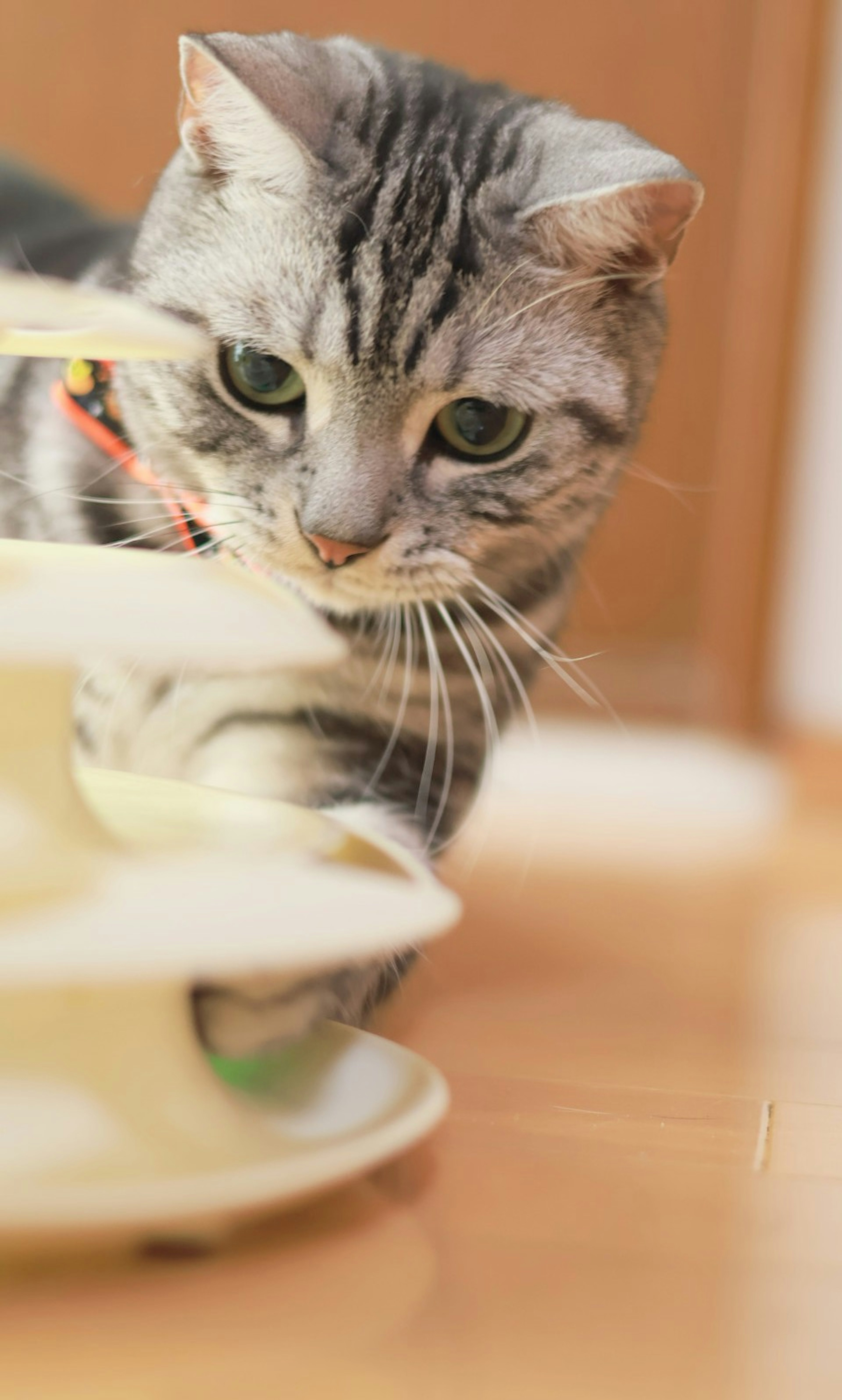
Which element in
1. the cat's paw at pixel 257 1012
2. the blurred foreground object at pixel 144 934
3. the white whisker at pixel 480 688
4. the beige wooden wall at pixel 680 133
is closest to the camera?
the blurred foreground object at pixel 144 934

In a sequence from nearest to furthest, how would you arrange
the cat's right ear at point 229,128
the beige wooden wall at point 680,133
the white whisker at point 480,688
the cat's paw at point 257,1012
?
the cat's paw at point 257,1012, the cat's right ear at point 229,128, the white whisker at point 480,688, the beige wooden wall at point 680,133

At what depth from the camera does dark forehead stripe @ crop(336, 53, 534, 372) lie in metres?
0.92

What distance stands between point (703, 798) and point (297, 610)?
5.64 ft

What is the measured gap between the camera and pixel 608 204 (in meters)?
0.91

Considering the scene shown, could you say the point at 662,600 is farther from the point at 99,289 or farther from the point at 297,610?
the point at 297,610

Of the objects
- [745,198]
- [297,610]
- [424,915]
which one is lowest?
[424,915]

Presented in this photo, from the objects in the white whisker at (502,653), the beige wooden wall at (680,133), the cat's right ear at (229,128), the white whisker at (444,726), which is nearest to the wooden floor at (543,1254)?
the white whisker at (444,726)

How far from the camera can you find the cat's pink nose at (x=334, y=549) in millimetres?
917

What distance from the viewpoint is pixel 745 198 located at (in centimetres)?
269

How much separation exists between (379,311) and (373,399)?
6 centimetres

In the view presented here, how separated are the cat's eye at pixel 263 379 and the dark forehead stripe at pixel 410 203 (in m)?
0.05

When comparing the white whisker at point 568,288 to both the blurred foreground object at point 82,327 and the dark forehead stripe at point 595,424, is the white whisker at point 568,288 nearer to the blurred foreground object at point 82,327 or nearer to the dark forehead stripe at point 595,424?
the dark forehead stripe at point 595,424

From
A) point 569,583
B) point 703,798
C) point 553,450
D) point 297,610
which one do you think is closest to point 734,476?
point 703,798

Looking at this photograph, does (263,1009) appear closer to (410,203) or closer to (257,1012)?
(257,1012)
